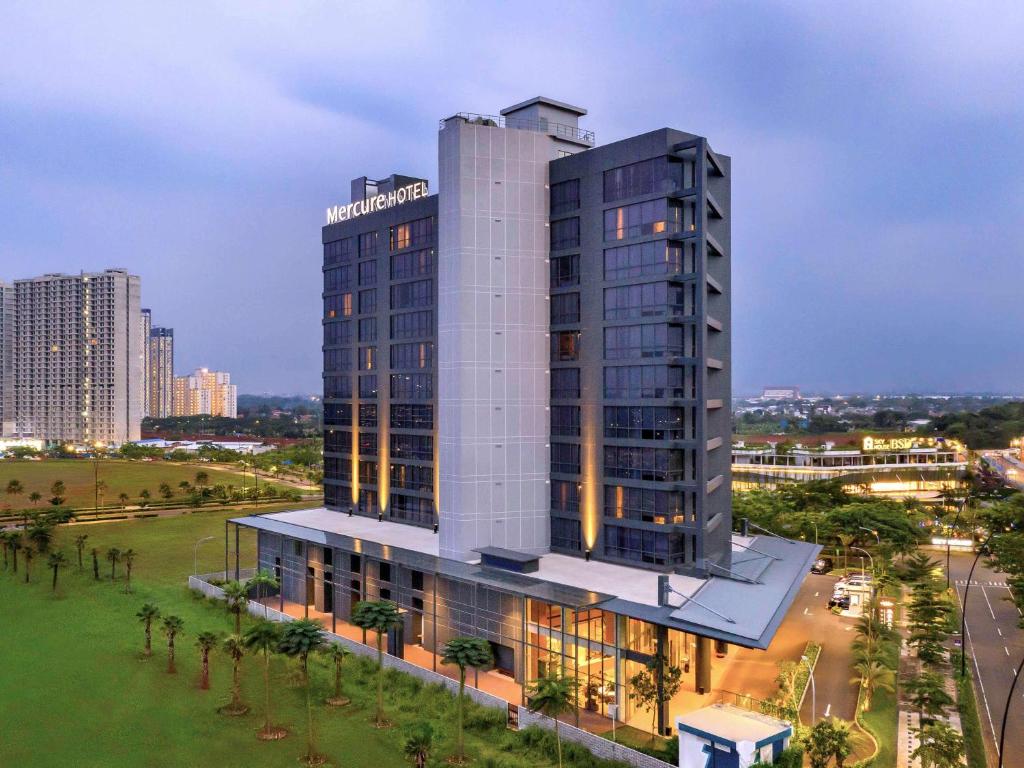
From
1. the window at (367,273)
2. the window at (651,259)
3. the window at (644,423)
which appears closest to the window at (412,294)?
the window at (367,273)

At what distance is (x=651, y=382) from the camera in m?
→ 62.9

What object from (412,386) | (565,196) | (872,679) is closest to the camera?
(872,679)

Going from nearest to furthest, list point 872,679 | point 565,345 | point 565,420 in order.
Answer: point 872,679 → point 565,420 → point 565,345

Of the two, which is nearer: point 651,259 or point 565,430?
point 651,259

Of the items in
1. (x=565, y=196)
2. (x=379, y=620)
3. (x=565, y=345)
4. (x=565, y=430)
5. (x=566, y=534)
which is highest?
(x=565, y=196)

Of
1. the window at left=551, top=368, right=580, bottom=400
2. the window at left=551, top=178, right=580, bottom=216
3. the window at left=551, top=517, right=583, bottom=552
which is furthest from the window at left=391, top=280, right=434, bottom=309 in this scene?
the window at left=551, top=517, right=583, bottom=552

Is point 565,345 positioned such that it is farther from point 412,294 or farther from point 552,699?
point 552,699

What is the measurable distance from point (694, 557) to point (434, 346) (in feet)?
118

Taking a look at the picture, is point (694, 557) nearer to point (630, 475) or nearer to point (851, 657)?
point (630, 475)

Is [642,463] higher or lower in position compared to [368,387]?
lower

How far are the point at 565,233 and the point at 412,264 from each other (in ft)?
71.3

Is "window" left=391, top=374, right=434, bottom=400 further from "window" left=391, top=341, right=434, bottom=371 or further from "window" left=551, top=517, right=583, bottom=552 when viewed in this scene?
"window" left=551, top=517, right=583, bottom=552

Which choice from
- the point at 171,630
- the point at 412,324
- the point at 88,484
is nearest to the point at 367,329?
the point at 412,324

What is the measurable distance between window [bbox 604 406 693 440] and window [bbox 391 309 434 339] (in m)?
25.2
